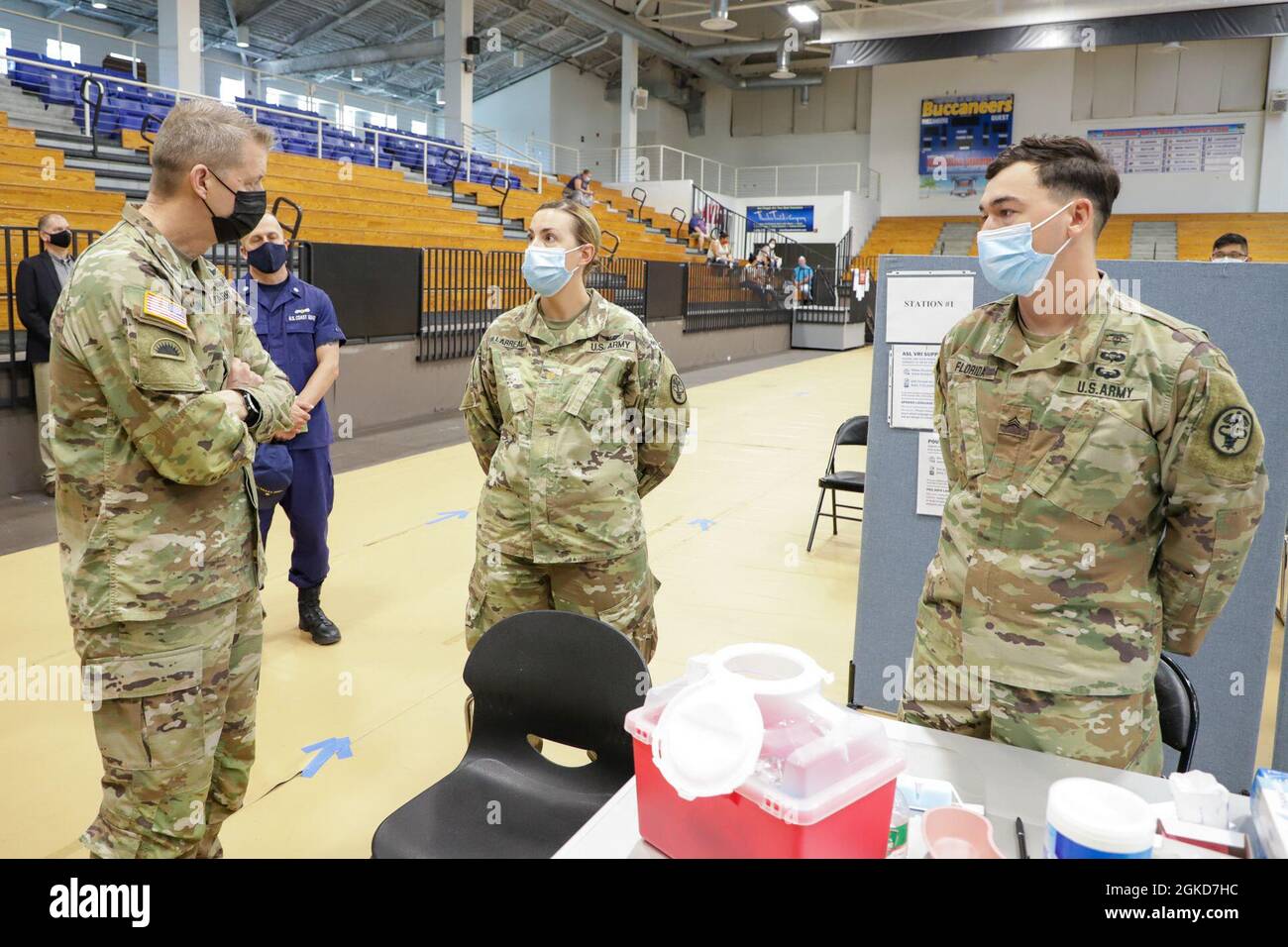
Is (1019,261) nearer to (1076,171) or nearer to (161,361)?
(1076,171)

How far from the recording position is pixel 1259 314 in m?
2.38

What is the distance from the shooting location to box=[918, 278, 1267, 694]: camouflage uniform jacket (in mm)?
1540

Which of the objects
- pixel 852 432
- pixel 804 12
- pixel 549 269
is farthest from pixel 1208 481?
pixel 804 12

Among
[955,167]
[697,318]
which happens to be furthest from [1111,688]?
[955,167]

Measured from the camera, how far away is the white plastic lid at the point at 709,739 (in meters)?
1.03

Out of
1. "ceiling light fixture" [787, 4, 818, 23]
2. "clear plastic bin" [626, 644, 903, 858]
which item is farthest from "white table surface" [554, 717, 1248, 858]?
"ceiling light fixture" [787, 4, 818, 23]

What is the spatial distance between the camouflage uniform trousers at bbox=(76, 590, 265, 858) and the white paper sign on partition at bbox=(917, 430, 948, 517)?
2.00 metres

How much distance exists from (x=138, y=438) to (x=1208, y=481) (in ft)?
5.97

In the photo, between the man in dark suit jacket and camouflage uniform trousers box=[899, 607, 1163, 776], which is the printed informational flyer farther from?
the man in dark suit jacket

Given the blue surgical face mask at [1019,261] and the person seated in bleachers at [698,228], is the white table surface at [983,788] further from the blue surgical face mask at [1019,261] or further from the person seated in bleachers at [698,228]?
the person seated in bleachers at [698,228]

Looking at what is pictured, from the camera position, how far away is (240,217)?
190cm
